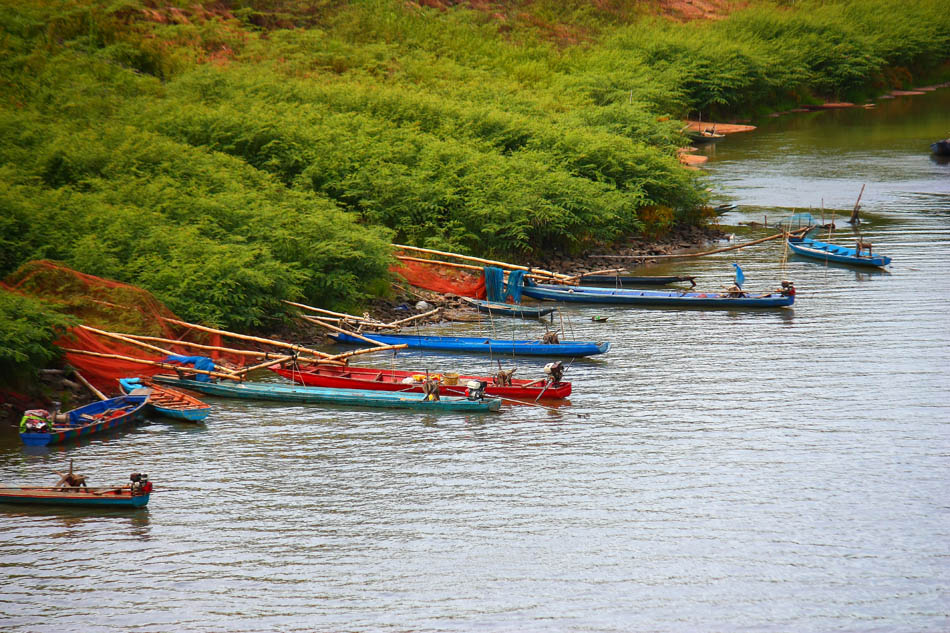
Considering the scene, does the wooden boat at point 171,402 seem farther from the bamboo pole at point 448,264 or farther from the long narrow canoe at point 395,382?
the bamboo pole at point 448,264

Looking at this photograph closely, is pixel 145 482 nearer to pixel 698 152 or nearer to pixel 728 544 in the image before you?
pixel 728 544

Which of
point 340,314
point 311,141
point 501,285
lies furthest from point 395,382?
point 311,141

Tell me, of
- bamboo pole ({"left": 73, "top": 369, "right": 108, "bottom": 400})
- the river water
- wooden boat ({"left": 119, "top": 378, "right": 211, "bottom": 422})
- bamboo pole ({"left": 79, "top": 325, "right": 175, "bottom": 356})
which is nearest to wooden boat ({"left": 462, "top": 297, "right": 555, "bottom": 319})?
the river water

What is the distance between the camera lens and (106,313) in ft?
103

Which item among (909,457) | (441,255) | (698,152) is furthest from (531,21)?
(909,457)

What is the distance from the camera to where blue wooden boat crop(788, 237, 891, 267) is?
44969 millimetres

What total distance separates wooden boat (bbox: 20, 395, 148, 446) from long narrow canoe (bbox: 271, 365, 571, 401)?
4.64m

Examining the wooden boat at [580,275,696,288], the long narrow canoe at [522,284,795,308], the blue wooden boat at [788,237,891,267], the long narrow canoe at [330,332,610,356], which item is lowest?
the long narrow canoe at [330,332,610,356]

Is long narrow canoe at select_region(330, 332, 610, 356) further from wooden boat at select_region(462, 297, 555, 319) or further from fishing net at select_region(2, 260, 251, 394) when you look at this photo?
fishing net at select_region(2, 260, 251, 394)

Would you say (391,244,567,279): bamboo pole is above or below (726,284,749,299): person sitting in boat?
above

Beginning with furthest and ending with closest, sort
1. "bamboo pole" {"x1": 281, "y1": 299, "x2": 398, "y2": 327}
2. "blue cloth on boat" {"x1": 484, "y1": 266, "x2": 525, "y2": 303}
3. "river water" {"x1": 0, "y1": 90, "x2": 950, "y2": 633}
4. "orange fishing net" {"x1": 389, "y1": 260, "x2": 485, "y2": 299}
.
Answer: "orange fishing net" {"x1": 389, "y1": 260, "x2": 485, "y2": 299}, "blue cloth on boat" {"x1": 484, "y1": 266, "x2": 525, "y2": 303}, "bamboo pole" {"x1": 281, "y1": 299, "x2": 398, "y2": 327}, "river water" {"x1": 0, "y1": 90, "x2": 950, "y2": 633}

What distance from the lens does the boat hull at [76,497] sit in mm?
22906

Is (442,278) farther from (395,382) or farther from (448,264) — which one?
(395,382)

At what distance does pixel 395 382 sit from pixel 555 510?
8516 mm
